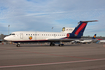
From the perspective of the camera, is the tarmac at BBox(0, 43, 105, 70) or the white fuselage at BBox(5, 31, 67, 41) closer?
the tarmac at BBox(0, 43, 105, 70)

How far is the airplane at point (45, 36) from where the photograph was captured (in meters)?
28.3

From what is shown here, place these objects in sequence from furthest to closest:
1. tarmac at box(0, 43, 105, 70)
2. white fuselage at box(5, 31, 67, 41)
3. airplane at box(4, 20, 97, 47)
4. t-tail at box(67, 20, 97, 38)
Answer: t-tail at box(67, 20, 97, 38) → airplane at box(4, 20, 97, 47) → white fuselage at box(5, 31, 67, 41) → tarmac at box(0, 43, 105, 70)

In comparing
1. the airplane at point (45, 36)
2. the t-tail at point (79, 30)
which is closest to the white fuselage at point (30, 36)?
the airplane at point (45, 36)

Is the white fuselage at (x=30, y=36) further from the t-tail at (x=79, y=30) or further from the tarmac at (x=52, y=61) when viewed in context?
the tarmac at (x=52, y=61)

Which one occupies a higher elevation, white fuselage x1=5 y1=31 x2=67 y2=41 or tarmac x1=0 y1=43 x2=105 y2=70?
white fuselage x1=5 y1=31 x2=67 y2=41

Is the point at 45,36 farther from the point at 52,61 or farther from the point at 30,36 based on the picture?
the point at 52,61

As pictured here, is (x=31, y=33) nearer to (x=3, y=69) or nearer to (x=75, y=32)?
(x=75, y=32)

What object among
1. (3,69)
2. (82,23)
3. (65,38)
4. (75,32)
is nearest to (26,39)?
(65,38)

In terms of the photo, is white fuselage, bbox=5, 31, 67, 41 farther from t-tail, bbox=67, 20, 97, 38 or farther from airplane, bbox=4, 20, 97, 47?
t-tail, bbox=67, 20, 97, 38

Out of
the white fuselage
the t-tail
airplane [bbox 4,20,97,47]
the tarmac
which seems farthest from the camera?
the t-tail

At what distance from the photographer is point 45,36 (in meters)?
31.2

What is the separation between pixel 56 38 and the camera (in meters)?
32.5

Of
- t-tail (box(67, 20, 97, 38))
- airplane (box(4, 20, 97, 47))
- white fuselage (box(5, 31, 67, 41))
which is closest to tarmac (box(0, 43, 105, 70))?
white fuselage (box(5, 31, 67, 41))

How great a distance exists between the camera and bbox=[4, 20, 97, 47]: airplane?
28.3 m
